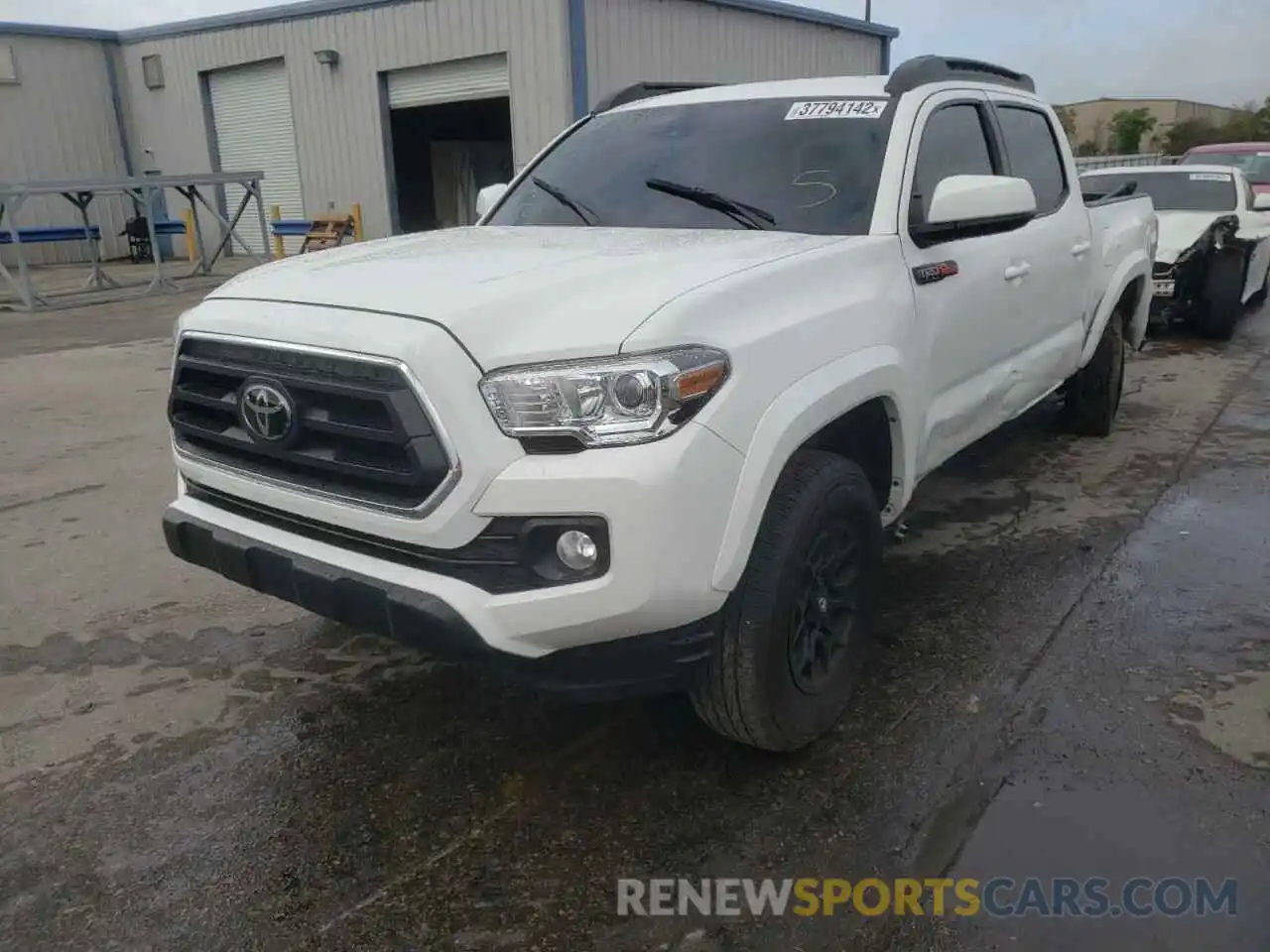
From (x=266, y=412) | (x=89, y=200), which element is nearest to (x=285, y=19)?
(x=89, y=200)

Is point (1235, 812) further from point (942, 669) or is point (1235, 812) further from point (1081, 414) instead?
point (1081, 414)

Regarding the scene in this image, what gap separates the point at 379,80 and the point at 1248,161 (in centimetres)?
1343

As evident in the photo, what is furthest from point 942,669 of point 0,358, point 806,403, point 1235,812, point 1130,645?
point 0,358

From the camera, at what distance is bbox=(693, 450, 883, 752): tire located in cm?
254

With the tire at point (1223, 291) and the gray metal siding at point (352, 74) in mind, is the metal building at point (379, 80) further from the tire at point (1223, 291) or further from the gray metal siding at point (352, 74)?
the tire at point (1223, 291)

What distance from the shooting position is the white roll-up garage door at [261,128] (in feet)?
64.0

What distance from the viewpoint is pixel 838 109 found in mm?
3641

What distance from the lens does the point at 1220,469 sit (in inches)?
218

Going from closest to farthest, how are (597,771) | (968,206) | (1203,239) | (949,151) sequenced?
(597,771) < (968,206) < (949,151) < (1203,239)

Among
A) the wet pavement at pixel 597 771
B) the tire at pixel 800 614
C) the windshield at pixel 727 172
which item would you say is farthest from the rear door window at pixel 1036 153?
the tire at pixel 800 614

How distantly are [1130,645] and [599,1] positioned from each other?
46.0 ft

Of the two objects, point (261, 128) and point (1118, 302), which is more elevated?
point (261, 128)

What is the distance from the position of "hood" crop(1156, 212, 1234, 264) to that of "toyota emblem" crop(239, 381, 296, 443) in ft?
26.9

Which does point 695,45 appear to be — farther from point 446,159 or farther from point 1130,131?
point 1130,131
